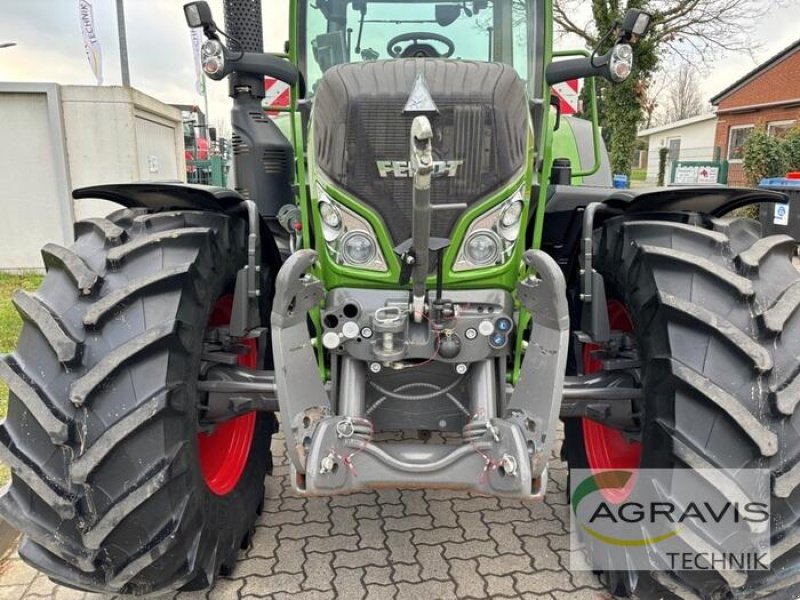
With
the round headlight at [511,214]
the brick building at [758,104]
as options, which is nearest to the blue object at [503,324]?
the round headlight at [511,214]

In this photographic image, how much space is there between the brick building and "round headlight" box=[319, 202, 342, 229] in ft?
79.7

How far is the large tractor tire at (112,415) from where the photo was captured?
80.0 inches

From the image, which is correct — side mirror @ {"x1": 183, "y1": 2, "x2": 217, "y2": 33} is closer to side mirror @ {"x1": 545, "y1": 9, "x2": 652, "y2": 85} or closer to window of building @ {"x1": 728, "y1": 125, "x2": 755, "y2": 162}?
side mirror @ {"x1": 545, "y1": 9, "x2": 652, "y2": 85}

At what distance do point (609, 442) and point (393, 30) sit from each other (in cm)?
220

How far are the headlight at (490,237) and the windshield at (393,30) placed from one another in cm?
102

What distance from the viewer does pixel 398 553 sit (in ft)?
9.80

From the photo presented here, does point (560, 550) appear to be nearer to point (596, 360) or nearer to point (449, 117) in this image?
point (596, 360)

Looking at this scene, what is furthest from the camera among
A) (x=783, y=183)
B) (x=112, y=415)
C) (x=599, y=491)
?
(x=783, y=183)

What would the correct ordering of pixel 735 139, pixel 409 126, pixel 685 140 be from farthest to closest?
pixel 685 140 < pixel 735 139 < pixel 409 126

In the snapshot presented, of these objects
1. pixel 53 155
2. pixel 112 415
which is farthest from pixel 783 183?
pixel 112 415

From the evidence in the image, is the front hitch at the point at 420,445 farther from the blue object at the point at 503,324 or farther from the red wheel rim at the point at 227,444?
the red wheel rim at the point at 227,444

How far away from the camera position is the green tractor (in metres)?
2.04

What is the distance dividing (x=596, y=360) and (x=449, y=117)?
1336 mm

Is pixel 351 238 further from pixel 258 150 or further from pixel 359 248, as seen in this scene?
pixel 258 150
